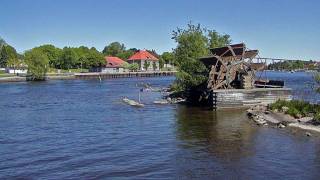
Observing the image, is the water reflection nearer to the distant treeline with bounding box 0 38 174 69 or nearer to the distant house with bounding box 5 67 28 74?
the distant house with bounding box 5 67 28 74

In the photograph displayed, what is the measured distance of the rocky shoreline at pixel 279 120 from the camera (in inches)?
1306

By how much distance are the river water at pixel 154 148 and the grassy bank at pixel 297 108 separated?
3.16m

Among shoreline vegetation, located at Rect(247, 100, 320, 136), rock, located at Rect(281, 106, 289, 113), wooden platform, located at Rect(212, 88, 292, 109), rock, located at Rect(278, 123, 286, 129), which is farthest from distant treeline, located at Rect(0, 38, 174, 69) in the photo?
rock, located at Rect(278, 123, 286, 129)

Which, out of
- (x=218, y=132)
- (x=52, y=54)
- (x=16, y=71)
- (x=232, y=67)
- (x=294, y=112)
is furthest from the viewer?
(x=52, y=54)

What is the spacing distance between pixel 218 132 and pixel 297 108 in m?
9.36

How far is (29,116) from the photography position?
149 ft

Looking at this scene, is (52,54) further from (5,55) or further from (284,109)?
(284,109)

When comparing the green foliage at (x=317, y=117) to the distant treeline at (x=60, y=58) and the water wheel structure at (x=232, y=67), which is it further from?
the distant treeline at (x=60, y=58)

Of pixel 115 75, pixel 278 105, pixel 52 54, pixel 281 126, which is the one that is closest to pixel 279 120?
pixel 281 126

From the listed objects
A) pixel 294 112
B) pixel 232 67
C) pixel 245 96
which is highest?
pixel 232 67

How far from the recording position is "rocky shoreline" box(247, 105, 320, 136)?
3317 centimetres

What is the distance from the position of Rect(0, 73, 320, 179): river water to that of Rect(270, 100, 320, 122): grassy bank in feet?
10.4

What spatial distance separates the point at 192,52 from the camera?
205ft

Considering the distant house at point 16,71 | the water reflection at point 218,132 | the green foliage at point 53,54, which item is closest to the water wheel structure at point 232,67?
the water reflection at point 218,132
